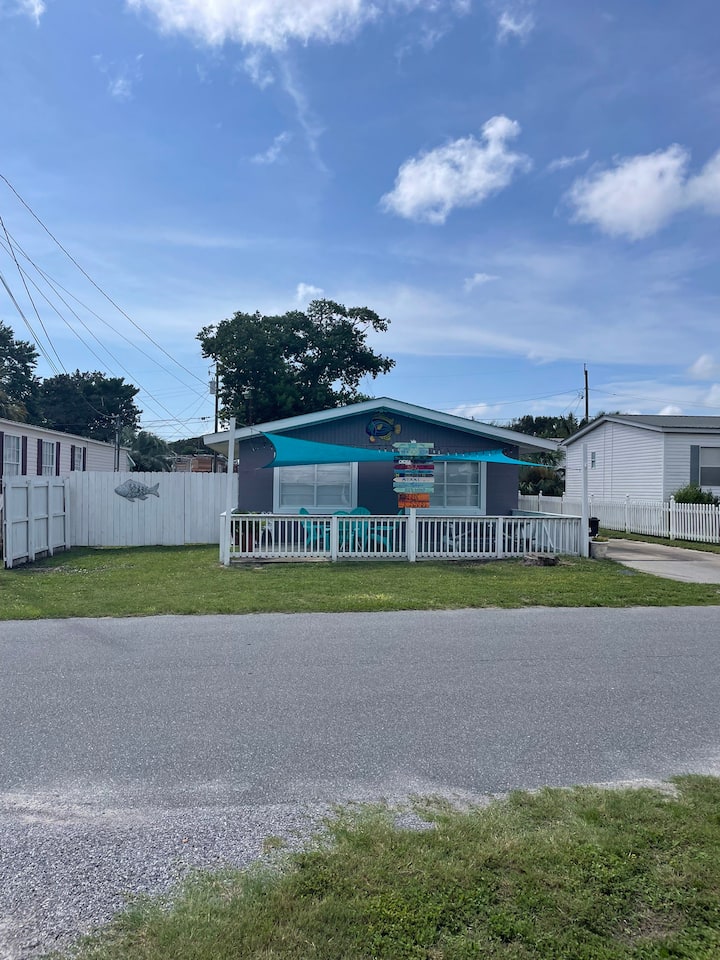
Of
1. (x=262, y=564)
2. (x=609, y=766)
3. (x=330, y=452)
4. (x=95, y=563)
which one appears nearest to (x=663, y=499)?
(x=330, y=452)

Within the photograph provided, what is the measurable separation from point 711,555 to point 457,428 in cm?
658

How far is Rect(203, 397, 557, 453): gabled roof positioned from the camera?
16922mm

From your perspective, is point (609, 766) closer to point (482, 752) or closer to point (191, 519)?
point (482, 752)

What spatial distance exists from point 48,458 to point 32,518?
36.4 ft

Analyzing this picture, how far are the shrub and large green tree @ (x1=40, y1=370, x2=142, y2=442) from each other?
134 ft

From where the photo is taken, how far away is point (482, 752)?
4281mm

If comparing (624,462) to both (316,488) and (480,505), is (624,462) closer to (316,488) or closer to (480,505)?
(480,505)

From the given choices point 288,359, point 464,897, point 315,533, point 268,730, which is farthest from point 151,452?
point 464,897

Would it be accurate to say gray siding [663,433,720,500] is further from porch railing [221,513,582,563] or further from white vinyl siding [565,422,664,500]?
porch railing [221,513,582,563]

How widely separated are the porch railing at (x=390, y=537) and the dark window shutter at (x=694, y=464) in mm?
9992

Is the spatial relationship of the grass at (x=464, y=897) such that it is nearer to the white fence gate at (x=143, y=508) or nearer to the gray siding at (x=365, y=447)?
the gray siding at (x=365, y=447)

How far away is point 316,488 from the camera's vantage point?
17.5 metres

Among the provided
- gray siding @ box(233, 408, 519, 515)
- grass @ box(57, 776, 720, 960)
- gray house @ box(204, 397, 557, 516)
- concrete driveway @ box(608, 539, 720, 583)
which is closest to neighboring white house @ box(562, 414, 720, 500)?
concrete driveway @ box(608, 539, 720, 583)


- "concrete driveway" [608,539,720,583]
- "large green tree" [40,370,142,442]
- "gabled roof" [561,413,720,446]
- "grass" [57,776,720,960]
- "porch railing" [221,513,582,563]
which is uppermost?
"large green tree" [40,370,142,442]
